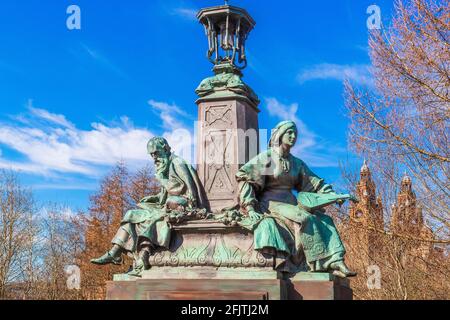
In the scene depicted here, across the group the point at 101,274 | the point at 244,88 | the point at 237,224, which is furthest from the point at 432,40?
the point at 101,274

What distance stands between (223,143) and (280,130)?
→ 2.96 feet

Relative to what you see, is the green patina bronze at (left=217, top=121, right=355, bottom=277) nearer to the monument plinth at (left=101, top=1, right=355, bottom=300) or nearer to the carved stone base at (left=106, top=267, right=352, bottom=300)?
the monument plinth at (left=101, top=1, right=355, bottom=300)

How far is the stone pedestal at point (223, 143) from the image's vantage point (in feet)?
28.4

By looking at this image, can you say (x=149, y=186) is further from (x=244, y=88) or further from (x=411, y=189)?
(x=244, y=88)

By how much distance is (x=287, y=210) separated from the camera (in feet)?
26.5

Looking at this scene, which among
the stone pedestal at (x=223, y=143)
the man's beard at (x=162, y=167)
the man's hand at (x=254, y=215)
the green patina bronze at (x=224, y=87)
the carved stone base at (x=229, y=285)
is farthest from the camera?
the green patina bronze at (x=224, y=87)

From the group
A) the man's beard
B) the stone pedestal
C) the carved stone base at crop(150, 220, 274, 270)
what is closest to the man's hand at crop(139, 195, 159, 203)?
the man's beard

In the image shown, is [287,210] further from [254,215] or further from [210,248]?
[210,248]

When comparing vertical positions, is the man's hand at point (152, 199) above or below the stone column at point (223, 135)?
below

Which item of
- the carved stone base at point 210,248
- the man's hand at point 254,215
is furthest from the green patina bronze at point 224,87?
the carved stone base at point 210,248

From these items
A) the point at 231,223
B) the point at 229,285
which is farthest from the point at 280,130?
the point at 229,285

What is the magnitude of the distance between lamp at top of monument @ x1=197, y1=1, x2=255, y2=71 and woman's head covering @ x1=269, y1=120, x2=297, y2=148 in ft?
4.80

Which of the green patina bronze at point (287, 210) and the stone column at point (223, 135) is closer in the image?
the green patina bronze at point (287, 210)

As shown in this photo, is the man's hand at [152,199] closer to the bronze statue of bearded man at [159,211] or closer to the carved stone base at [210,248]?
the bronze statue of bearded man at [159,211]
